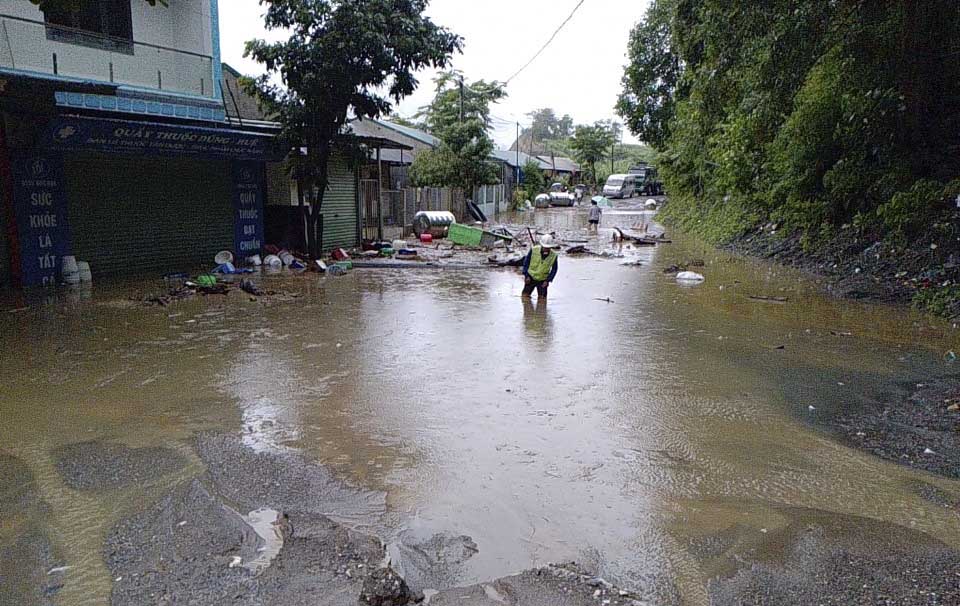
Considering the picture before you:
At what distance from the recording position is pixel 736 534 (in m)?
4.00

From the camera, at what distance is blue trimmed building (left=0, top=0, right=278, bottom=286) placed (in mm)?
11750

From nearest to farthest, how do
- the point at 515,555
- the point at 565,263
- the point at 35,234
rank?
the point at 515,555 < the point at 35,234 < the point at 565,263

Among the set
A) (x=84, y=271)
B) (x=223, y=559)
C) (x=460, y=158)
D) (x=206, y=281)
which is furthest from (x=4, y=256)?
(x=460, y=158)

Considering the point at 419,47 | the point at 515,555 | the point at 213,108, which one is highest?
the point at 419,47

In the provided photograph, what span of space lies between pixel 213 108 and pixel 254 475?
1289 centimetres

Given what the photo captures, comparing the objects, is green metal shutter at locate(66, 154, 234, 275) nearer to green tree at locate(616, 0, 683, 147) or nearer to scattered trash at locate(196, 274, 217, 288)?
scattered trash at locate(196, 274, 217, 288)

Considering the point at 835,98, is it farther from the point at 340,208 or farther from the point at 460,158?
the point at 460,158

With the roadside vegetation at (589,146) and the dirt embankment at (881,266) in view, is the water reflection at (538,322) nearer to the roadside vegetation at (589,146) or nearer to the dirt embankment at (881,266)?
the dirt embankment at (881,266)

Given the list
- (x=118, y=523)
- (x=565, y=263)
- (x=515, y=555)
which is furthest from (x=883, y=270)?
(x=118, y=523)

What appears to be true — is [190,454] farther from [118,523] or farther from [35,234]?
[35,234]

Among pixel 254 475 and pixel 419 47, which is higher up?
pixel 419 47

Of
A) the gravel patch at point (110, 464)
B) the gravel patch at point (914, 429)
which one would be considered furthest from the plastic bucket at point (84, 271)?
the gravel patch at point (914, 429)

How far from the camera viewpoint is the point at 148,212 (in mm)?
14578

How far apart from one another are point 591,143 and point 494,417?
62.5 meters
